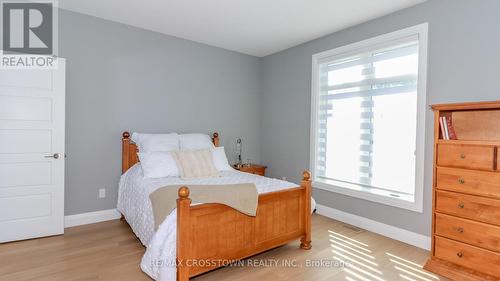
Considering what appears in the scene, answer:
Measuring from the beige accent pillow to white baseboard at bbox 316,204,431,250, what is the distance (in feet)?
5.58

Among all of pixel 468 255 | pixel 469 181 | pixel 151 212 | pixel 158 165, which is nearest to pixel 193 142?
pixel 158 165

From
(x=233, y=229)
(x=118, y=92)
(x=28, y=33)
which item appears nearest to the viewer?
(x=233, y=229)

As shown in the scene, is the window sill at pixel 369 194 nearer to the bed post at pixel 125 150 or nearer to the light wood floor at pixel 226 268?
the light wood floor at pixel 226 268

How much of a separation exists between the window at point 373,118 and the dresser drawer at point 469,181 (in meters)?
0.53

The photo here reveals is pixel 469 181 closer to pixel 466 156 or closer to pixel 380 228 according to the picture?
pixel 466 156

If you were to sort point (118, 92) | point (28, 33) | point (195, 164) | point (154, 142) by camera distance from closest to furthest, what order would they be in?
point (28, 33)
point (195, 164)
point (154, 142)
point (118, 92)

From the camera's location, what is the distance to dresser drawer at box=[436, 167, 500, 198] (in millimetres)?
2061

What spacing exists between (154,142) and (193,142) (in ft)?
1.70

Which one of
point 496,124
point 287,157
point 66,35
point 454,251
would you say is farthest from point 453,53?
point 66,35

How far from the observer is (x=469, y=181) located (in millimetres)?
2178

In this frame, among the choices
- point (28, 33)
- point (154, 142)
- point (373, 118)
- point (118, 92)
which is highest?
point (28, 33)

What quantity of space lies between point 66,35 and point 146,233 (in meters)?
2.52

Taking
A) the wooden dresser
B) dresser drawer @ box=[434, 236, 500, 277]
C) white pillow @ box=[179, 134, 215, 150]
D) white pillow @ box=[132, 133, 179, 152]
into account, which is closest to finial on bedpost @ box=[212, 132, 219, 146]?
white pillow @ box=[179, 134, 215, 150]

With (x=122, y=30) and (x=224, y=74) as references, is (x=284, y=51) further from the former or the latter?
(x=122, y=30)
